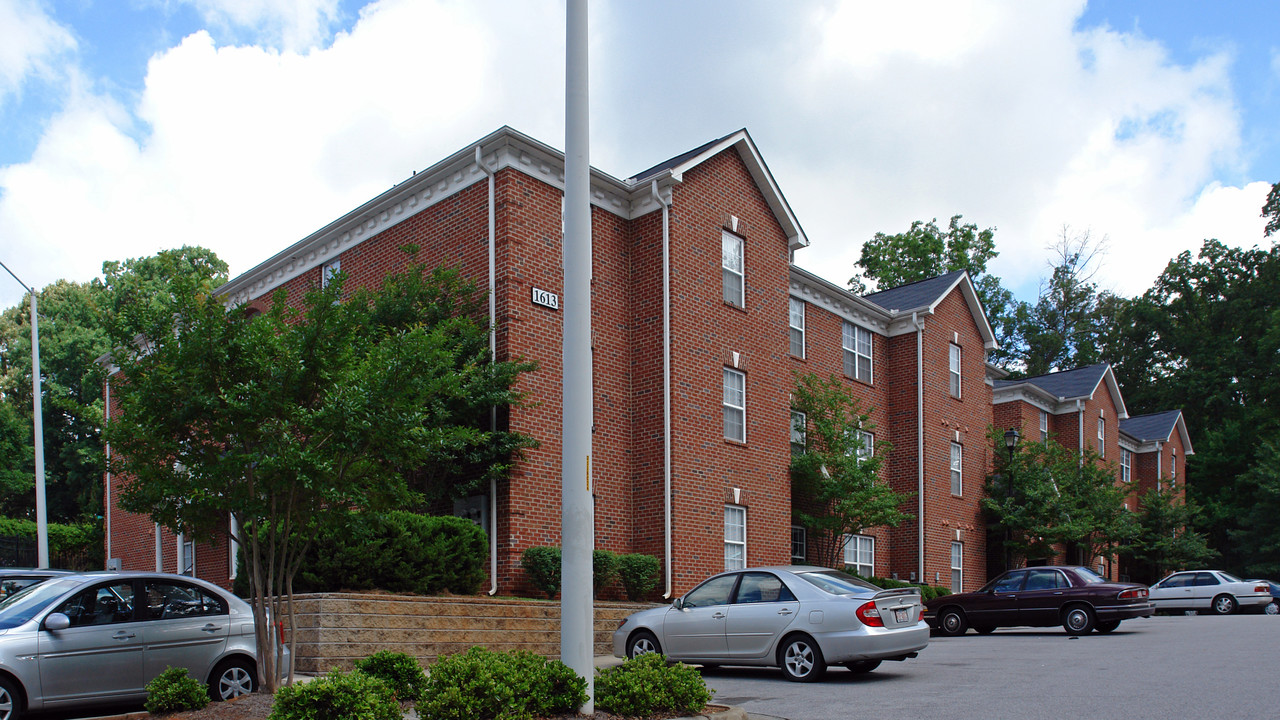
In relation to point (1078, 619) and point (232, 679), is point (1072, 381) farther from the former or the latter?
point (232, 679)

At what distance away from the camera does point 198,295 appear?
9.47 meters

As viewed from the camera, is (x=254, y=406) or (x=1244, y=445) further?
(x=1244, y=445)

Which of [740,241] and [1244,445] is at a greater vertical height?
[740,241]

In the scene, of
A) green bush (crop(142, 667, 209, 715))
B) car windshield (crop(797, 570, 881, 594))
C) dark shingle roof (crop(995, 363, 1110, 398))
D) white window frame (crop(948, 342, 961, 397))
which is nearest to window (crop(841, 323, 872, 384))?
white window frame (crop(948, 342, 961, 397))

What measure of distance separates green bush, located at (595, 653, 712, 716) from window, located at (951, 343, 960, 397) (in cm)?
2570

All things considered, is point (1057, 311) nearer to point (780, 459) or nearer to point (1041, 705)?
point (780, 459)

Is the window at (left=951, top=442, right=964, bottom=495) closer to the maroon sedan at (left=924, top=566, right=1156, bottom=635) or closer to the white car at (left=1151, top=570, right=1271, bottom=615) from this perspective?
the white car at (left=1151, top=570, right=1271, bottom=615)

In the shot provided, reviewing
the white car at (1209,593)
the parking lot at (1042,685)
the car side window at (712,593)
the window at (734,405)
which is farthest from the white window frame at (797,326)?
the white car at (1209,593)

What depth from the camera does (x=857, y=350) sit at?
29953 millimetres

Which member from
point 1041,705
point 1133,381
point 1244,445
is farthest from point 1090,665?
point 1133,381

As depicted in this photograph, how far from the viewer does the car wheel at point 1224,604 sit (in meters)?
31.7

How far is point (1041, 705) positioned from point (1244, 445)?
55.3 metres

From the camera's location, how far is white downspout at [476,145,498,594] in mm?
17688

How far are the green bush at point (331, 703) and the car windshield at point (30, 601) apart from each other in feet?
12.8
